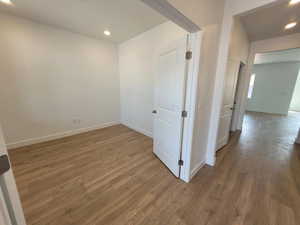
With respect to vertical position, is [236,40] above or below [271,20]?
below

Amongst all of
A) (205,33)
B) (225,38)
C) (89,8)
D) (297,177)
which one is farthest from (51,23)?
(297,177)

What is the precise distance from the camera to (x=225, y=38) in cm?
203

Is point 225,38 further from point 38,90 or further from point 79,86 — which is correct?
point 38,90

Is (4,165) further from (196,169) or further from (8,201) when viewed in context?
(196,169)

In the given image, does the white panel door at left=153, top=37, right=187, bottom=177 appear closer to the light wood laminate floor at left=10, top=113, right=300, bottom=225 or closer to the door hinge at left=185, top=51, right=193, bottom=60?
the door hinge at left=185, top=51, right=193, bottom=60

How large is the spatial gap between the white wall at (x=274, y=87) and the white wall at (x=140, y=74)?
7.25 metres

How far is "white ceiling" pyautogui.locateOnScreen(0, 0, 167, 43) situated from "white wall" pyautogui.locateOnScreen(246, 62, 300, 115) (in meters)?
7.39

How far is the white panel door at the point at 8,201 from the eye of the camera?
53cm

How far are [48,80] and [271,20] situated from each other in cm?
520

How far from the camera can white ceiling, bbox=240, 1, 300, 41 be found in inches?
87.6

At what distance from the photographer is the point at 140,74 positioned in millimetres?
3553

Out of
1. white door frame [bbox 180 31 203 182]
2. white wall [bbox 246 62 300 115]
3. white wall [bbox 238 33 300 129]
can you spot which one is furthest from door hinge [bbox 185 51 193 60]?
white wall [bbox 246 62 300 115]

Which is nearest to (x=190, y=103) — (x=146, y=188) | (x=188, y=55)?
(x=188, y=55)

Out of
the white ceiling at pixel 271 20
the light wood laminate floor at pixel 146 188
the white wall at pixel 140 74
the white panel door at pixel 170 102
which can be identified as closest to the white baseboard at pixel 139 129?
the white wall at pixel 140 74
